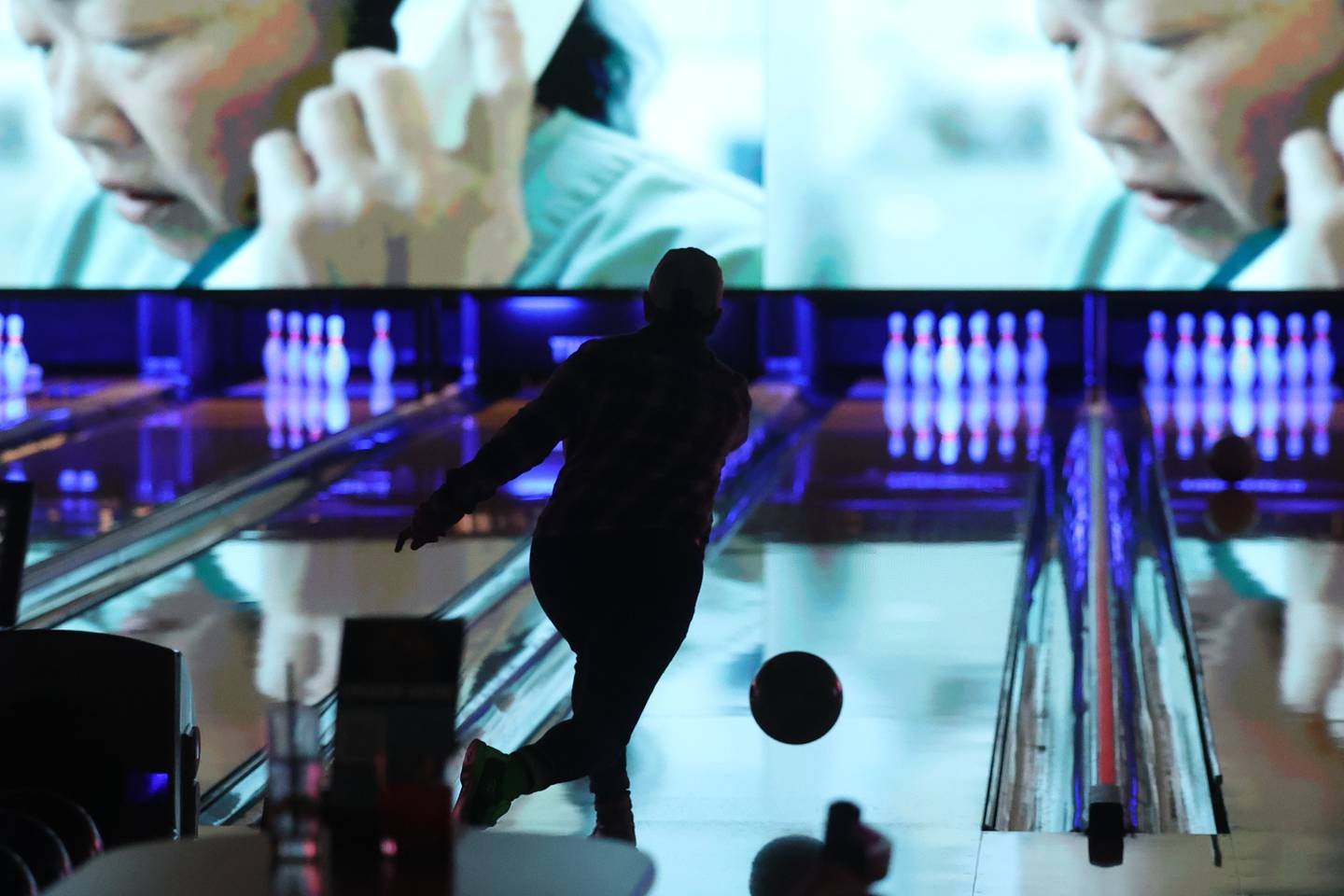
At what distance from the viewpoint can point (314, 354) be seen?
936 cm

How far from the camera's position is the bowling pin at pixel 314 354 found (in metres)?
9.24

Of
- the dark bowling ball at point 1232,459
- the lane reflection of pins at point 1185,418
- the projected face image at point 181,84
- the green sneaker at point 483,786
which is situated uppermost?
the projected face image at point 181,84

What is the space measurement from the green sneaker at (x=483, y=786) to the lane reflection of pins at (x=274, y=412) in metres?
4.24

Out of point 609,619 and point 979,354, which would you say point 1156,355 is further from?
point 609,619

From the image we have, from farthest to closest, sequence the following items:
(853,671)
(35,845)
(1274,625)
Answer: (1274,625), (853,671), (35,845)

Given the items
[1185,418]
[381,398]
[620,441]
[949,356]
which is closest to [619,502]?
[620,441]

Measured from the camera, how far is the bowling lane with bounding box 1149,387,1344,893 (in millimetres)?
3059

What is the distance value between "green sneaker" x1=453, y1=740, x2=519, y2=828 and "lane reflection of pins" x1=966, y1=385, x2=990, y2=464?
4.13 m

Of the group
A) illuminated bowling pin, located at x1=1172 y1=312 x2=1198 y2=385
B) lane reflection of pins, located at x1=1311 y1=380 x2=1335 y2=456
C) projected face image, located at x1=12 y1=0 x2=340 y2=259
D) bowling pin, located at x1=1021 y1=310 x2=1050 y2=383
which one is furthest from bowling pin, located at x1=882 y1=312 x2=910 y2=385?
projected face image, located at x1=12 y1=0 x2=340 y2=259

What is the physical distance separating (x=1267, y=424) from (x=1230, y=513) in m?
1.90

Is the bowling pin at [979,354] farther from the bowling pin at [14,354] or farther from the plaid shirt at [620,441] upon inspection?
the plaid shirt at [620,441]

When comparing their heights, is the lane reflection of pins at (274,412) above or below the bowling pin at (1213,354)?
below

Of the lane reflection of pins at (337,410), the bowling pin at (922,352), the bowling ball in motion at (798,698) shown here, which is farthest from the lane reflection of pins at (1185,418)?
the bowling ball in motion at (798,698)

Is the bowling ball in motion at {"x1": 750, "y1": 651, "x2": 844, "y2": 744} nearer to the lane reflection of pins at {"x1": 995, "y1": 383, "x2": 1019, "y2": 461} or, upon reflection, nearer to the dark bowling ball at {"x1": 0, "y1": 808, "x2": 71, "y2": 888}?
the dark bowling ball at {"x1": 0, "y1": 808, "x2": 71, "y2": 888}
